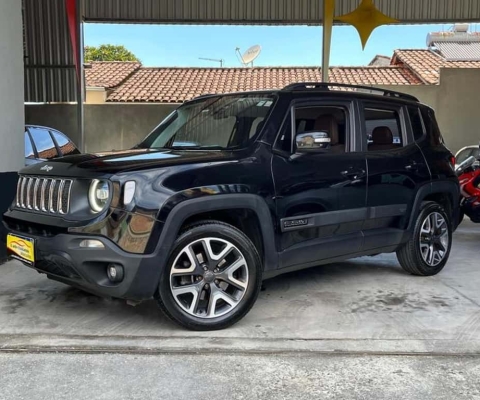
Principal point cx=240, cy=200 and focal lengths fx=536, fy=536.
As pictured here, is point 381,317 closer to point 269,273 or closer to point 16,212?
point 269,273

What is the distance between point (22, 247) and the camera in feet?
13.4

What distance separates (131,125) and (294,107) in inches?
421

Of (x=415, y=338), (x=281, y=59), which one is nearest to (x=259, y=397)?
(x=415, y=338)

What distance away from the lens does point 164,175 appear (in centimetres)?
375

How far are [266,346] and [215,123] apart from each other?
199cm

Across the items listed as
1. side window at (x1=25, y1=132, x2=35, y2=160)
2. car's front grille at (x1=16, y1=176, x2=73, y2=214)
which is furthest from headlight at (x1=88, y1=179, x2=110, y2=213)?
side window at (x1=25, y1=132, x2=35, y2=160)

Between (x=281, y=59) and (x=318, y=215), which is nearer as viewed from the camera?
(x=318, y=215)

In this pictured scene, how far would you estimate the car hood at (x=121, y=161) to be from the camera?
12.4ft

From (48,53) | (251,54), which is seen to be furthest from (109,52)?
(48,53)

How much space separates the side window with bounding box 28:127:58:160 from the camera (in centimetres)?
720

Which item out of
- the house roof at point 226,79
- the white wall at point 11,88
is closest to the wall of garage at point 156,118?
the house roof at point 226,79

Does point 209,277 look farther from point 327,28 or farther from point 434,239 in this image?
point 327,28

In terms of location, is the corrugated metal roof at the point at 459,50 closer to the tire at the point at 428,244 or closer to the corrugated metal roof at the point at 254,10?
the corrugated metal roof at the point at 254,10

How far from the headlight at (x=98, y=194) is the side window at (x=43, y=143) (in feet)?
12.3
